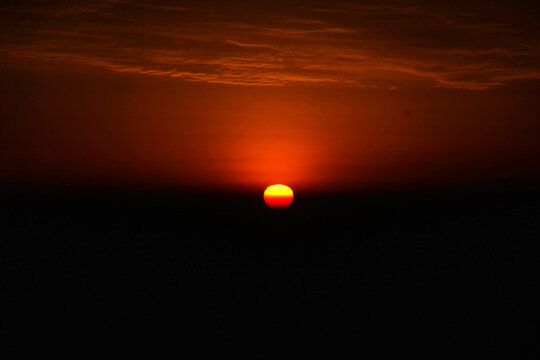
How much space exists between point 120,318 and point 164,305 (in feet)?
2.14

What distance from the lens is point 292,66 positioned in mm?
4543

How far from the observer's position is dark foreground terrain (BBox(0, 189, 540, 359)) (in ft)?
32.6

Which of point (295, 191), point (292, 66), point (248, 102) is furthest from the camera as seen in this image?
point (295, 191)

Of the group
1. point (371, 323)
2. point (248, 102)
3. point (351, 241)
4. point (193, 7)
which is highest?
point (351, 241)

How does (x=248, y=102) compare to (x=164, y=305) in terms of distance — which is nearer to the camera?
(x=248, y=102)

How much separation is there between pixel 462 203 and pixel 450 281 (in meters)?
1.83

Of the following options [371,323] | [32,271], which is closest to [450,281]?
[371,323]

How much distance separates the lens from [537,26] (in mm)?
4090

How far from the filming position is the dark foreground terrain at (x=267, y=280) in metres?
9.92

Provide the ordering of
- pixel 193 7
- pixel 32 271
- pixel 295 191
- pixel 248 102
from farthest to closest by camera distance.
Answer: pixel 32 271 → pixel 295 191 → pixel 248 102 → pixel 193 7

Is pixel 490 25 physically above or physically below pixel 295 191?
below

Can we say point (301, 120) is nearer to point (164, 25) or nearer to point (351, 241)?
point (164, 25)

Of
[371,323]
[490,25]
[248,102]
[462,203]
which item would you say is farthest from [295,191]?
[490,25]

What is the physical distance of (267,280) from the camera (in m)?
10.8
